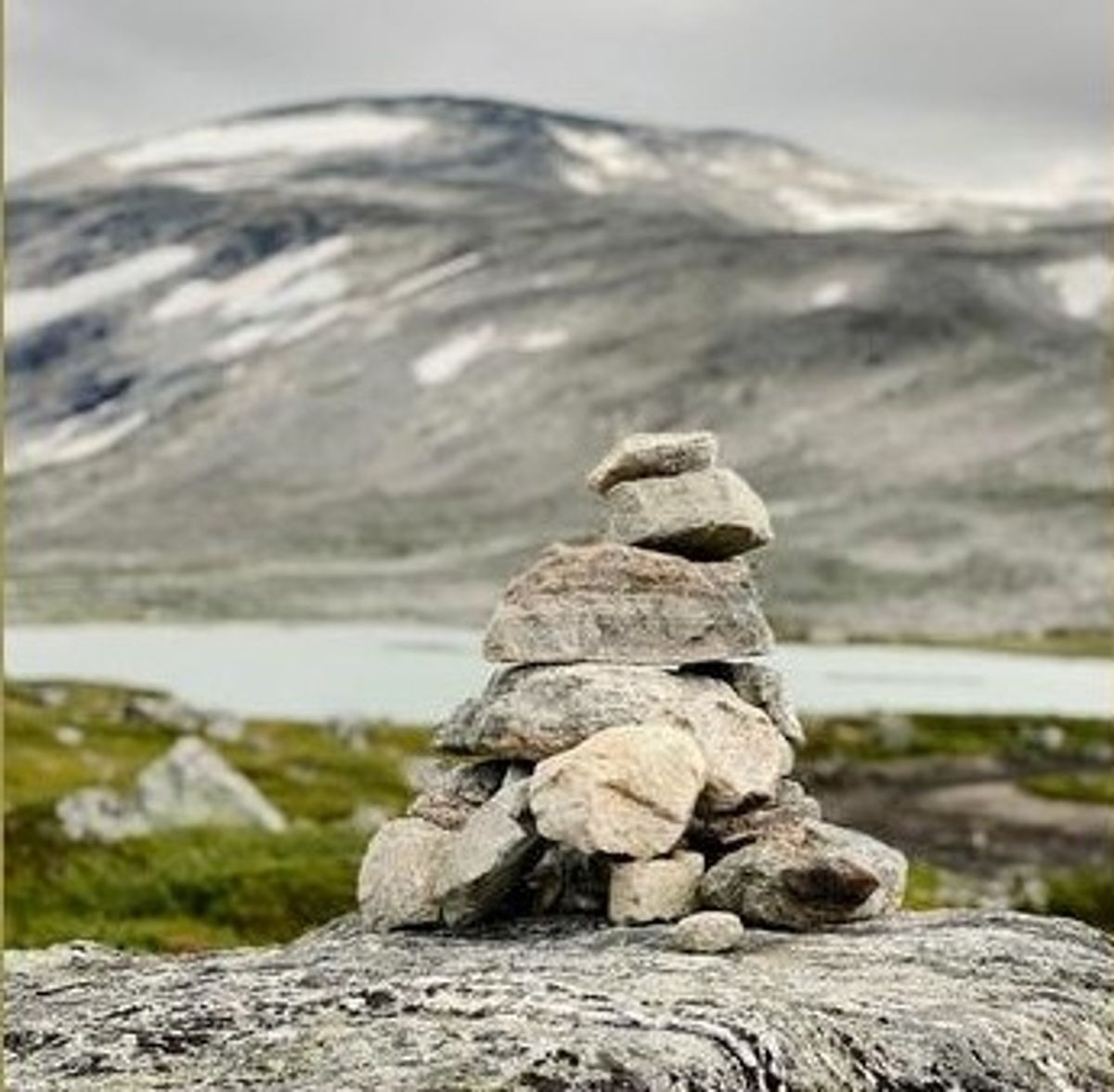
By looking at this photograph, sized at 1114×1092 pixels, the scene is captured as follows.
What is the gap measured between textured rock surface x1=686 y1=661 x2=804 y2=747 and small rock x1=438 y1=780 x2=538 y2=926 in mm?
2865

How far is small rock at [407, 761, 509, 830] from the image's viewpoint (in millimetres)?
20328

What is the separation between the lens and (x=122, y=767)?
98.9 m

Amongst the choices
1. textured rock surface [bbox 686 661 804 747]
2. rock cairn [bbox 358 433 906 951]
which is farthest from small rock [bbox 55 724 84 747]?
textured rock surface [bbox 686 661 804 747]

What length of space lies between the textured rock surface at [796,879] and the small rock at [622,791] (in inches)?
22.9

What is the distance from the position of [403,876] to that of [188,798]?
158 feet

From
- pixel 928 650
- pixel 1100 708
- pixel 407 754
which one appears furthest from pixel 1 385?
pixel 928 650

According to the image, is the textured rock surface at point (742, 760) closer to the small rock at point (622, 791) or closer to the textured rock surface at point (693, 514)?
the small rock at point (622, 791)

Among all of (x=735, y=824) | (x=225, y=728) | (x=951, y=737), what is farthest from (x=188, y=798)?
(x=951, y=737)

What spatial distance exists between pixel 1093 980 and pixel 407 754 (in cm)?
10192

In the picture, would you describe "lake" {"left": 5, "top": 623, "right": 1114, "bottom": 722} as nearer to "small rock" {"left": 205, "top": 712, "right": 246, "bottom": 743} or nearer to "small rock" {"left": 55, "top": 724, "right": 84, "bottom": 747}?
"small rock" {"left": 205, "top": 712, "right": 246, "bottom": 743}

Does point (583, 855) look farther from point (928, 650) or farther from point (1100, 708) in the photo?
point (928, 650)

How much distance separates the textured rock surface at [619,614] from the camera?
2011 centimetres

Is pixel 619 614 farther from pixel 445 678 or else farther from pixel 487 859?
pixel 445 678

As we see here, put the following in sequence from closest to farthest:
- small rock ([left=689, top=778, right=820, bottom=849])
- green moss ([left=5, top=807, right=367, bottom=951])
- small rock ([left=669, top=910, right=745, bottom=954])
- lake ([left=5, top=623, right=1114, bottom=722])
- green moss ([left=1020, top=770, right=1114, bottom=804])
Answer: small rock ([left=669, top=910, right=745, bottom=954]), small rock ([left=689, top=778, right=820, bottom=849]), green moss ([left=5, top=807, right=367, bottom=951]), green moss ([left=1020, top=770, right=1114, bottom=804]), lake ([left=5, top=623, right=1114, bottom=722])
